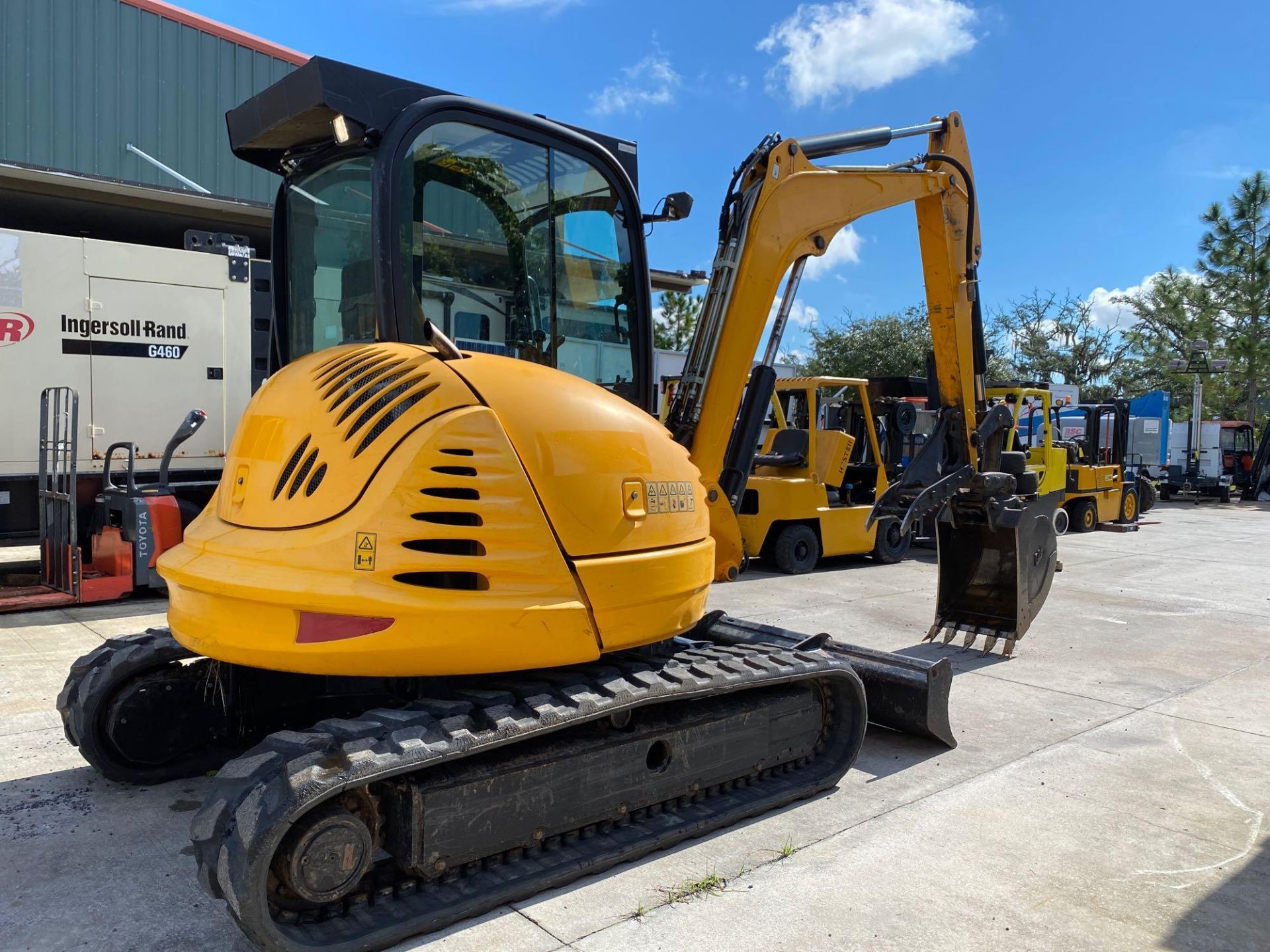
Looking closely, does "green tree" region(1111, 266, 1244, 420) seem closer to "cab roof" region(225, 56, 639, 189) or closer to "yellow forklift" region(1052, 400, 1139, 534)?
"yellow forklift" region(1052, 400, 1139, 534)

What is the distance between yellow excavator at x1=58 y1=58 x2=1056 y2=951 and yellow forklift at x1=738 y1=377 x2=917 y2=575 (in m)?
6.54

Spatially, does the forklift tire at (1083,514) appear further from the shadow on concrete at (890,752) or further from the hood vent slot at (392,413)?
the hood vent slot at (392,413)

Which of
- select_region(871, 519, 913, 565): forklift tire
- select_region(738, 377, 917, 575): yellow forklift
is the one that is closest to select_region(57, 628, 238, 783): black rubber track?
select_region(738, 377, 917, 575): yellow forklift

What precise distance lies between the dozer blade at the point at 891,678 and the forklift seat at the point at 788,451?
670 centimetres

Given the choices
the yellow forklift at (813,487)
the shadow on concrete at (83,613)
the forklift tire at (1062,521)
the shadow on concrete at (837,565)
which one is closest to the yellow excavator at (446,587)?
the shadow on concrete at (83,613)

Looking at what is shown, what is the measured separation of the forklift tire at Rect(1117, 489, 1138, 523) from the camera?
1808cm

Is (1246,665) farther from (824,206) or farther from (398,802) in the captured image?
(398,802)

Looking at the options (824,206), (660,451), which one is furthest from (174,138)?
(660,451)

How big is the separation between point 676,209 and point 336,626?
2.38 metres

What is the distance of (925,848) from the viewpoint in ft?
12.1

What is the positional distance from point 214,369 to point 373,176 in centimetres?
699

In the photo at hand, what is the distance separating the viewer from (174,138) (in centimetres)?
1806

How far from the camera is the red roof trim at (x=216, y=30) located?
1766cm

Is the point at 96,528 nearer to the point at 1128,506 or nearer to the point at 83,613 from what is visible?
the point at 83,613
